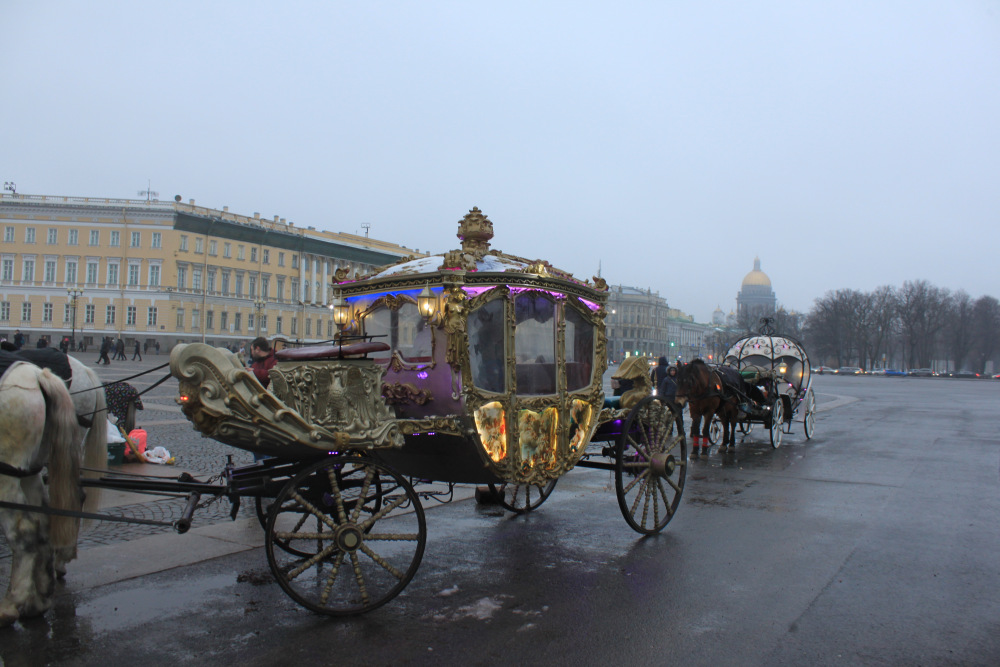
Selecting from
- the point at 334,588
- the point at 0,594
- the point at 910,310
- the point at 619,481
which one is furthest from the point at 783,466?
the point at 910,310

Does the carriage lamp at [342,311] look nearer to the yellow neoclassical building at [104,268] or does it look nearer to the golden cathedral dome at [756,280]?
the yellow neoclassical building at [104,268]

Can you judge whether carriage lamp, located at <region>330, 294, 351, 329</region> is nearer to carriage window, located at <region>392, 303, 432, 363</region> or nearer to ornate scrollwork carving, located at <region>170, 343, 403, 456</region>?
carriage window, located at <region>392, 303, 432, 363</region>

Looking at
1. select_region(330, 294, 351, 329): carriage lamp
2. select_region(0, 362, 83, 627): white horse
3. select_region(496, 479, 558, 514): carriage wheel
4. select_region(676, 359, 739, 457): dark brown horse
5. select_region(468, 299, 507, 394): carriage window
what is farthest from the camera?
select_region(676, 359, 739, 457): dark brown horse

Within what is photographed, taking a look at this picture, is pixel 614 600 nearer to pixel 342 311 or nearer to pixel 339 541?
pixel 339 541

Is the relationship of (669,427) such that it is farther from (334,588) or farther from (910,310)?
(910,310)

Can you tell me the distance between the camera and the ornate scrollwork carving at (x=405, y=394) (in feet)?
19.9

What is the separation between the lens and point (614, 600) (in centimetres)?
532

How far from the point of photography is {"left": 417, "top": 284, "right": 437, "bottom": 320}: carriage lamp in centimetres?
589

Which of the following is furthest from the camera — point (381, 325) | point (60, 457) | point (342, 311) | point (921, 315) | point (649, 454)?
point (921, 315)

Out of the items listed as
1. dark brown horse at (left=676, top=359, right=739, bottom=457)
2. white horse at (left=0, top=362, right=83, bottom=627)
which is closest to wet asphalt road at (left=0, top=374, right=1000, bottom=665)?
white horse at (left=0, top=362, right=83, bottom=627)

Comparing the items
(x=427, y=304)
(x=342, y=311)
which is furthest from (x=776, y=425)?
(x=427, y=304)

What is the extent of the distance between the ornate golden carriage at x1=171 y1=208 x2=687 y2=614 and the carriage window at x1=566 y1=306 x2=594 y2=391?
0.05 ft

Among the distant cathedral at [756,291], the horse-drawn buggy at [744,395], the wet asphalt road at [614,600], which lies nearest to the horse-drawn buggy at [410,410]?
the wet asphalt road at [614,600]

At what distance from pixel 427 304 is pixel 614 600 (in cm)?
265
